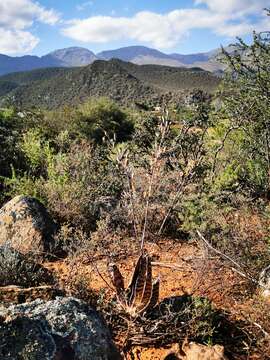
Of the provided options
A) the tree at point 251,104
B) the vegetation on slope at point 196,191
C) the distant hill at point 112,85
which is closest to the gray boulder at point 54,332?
the vegetation on slope at point 196,191

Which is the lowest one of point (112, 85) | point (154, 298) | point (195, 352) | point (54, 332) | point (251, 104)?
point (195, 352)

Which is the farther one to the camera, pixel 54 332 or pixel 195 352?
pixel 195 352

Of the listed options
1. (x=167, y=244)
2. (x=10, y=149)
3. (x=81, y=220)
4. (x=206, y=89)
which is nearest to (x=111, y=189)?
(x=81, y=220)

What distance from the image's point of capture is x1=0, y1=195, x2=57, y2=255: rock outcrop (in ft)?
19.8

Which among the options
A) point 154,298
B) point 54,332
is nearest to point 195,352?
point 154,298

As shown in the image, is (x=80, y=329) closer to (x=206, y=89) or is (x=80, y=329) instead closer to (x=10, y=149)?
(x=10, y=149)

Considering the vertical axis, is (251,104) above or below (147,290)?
above

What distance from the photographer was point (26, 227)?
6.13 m

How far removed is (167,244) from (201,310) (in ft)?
7.93

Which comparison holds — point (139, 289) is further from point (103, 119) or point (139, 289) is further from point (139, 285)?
point (103, 119)

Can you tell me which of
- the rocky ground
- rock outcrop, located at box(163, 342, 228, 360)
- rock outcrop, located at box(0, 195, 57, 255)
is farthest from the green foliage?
rock outcrop, located at box(163, 342, 228, 360)

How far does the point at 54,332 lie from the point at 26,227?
337 centimetres

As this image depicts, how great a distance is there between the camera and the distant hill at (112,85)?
72.6m

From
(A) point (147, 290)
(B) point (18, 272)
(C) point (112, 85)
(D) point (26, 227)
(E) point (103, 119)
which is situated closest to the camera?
(A) point (147, 290)
